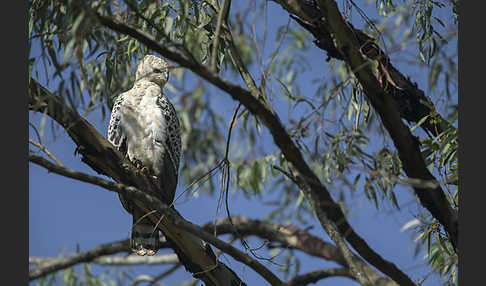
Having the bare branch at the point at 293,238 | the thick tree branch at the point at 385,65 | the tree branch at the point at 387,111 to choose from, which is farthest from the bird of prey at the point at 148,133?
the tree branch at the point at 387,111

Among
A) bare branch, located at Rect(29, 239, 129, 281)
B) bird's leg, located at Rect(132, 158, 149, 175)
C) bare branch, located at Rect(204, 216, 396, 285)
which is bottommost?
bare branch, located at Rect(204, 216, 396, 285)

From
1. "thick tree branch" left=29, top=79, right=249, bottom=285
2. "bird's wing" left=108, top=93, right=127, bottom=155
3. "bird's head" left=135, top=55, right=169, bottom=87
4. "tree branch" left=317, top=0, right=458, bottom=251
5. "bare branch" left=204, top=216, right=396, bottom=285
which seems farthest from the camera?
"bird's head" left=135, top=55, right=169, bottom=87

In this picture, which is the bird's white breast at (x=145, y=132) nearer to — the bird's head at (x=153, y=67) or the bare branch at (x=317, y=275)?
the bird's head at (x=153, y=67)

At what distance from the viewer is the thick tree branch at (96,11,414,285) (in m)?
1.99

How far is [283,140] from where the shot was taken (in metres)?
2.12

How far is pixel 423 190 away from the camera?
236 centimetres

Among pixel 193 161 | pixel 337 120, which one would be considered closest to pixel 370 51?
pixel 337 120

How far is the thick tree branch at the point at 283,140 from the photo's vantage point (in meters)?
1.99

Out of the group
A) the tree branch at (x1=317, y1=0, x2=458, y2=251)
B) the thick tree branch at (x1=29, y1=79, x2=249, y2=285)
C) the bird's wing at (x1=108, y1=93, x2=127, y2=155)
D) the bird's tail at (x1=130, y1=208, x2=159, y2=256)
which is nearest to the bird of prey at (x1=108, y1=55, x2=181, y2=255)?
the bird's wing at (x1=108, y1=93, x2=127, y2=155)

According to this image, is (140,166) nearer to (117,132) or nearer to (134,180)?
(117,132)

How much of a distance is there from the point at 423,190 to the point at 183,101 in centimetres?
93

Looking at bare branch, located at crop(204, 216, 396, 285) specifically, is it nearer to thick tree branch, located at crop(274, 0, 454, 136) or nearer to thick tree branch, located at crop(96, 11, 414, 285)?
thick tree branch, located at crop(96, 11, 414, 285)
